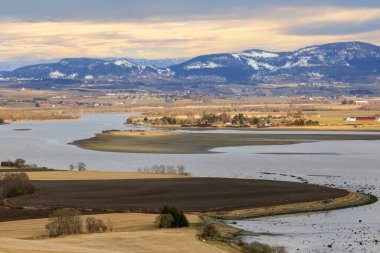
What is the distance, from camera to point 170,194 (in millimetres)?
61719

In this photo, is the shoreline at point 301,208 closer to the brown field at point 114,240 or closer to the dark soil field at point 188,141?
the brown field at point 114,240

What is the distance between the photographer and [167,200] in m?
58.9

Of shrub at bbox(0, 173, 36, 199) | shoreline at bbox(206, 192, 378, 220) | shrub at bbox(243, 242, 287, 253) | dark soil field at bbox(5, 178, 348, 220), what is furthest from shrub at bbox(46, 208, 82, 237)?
shrub at bbox(0, 173, 36, 199)

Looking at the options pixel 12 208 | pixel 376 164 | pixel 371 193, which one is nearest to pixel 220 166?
pixel 376 164

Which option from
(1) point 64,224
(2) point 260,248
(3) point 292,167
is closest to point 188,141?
(3) point 292,167

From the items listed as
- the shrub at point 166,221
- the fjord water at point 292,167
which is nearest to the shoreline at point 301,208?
the fjord water at point 292,167

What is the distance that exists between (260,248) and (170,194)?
23691 millimetres

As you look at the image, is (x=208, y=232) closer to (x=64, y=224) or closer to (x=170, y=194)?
(x=64, y=224)

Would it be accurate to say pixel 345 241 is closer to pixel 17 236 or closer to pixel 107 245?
pixel 107 245

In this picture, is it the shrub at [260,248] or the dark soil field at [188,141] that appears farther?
the dark soil field at [188,141]

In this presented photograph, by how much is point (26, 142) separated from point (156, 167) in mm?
52577

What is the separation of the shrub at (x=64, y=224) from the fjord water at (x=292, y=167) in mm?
9298

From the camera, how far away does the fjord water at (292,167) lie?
144 ft

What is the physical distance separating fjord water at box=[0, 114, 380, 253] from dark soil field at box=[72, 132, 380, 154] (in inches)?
160
